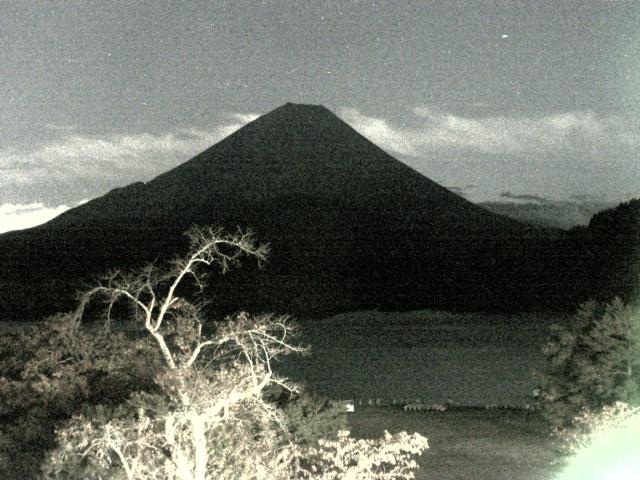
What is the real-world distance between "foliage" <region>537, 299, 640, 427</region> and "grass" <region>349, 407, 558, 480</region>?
2.42ft

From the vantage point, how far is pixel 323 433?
12.3 metres

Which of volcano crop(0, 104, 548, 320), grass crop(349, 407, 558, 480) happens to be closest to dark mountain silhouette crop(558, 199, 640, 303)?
volcano crop(0, 104, 548, 320)

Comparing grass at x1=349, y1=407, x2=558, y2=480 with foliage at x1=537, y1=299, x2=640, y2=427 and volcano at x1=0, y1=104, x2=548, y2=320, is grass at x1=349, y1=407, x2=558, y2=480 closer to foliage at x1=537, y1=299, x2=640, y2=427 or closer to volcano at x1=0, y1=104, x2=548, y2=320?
foliage at x1=537, y1=299, x2=640, y2=427

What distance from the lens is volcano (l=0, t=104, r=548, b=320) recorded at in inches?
1654

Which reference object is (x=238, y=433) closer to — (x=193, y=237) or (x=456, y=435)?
(x=193, y=237)

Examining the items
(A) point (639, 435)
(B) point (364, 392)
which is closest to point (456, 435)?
(A) point (639, 435)

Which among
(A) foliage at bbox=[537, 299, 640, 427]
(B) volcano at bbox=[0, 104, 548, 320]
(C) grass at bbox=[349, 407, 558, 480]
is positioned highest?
(B) volcano at bbox=[0, 104, 548, 320]

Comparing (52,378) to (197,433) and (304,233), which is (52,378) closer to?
(197,433)

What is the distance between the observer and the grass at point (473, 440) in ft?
39.2

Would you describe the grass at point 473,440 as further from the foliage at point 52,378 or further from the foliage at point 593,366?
the foliage at point 52,378

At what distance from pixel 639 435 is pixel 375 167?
69.5m

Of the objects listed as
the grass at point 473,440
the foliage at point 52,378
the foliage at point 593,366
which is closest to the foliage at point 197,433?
the foliage at point 52,378

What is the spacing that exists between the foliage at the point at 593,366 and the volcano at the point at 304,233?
18843 millimetres

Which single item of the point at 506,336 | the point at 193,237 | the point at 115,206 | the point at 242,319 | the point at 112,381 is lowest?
the point at 506,336
